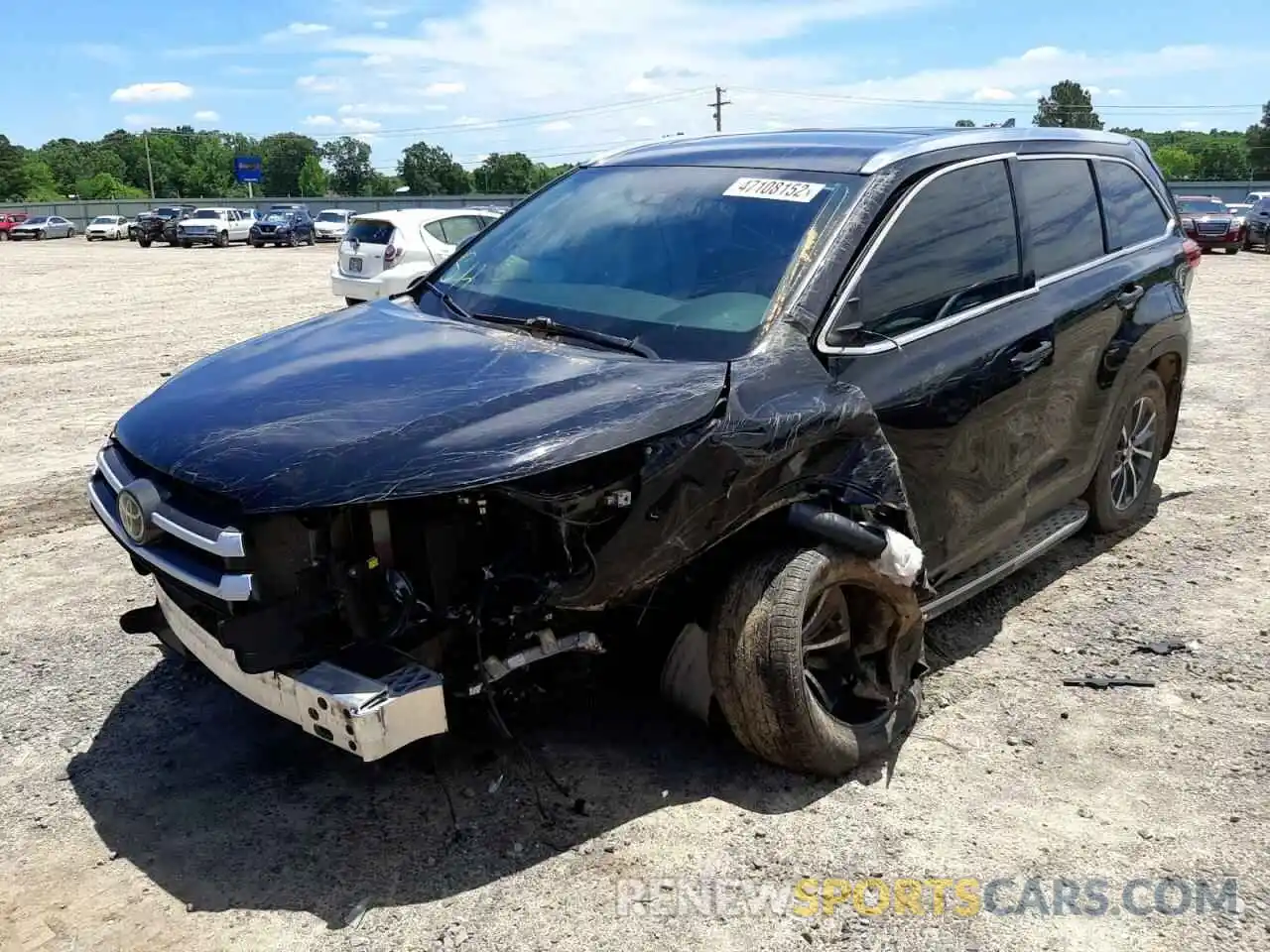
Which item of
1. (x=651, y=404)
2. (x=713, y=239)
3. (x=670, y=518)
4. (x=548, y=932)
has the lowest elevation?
(x=548, y=932)

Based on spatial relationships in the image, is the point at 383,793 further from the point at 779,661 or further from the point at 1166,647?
the point at 1166,647

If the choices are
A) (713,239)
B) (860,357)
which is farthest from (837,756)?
(713,239)

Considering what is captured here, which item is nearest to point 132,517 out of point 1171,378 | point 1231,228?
point 1171,378

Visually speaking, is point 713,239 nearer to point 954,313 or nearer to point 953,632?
point 954,313

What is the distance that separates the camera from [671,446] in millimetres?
2834

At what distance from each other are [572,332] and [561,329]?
0.17 ft

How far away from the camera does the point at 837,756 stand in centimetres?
327

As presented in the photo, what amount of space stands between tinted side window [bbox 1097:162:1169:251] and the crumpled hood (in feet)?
9.29

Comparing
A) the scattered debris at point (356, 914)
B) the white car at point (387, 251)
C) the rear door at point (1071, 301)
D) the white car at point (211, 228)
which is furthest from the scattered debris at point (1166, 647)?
the white car at point (211, 228)

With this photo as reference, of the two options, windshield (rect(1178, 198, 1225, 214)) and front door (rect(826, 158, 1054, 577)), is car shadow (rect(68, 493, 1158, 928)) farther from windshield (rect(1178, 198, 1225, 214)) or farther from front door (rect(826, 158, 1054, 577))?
windshield (rect(1178, 198, 1225, 214))

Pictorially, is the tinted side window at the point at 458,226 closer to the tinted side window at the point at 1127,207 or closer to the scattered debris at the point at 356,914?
the tinted side window at the point at 1127,207

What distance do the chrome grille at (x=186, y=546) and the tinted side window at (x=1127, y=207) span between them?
4083 millimetres

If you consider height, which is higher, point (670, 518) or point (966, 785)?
point (670, 518)

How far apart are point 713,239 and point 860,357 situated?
693 millimetres
